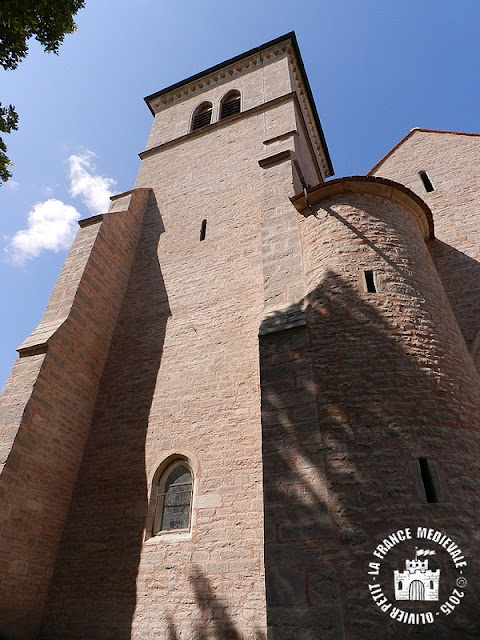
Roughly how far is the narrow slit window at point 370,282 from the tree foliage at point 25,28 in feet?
20.3

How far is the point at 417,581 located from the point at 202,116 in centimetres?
1536

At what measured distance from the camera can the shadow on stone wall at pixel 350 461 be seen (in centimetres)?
374

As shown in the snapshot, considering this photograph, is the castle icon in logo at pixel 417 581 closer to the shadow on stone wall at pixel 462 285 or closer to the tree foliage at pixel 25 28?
the shadow on stone wall at pixel 462 285

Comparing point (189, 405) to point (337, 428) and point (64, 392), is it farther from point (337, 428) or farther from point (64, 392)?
point (337, 428)

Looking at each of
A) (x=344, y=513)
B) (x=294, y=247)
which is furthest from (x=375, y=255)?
(x=344, y=513)

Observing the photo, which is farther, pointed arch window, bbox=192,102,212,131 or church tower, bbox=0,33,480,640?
pointed arch window, bbox=192,102,212,131

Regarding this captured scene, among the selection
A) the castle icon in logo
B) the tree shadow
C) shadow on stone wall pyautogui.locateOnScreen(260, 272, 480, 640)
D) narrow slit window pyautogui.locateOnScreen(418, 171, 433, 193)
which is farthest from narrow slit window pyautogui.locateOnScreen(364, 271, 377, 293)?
narrow slit window pyautogui.locateOnScreen(418, 171, 433, 193)

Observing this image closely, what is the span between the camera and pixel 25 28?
20.5ft

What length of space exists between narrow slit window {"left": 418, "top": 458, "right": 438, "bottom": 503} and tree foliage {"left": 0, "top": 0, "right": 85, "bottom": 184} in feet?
25.0

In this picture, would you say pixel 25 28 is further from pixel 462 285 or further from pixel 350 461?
pixel 462 285

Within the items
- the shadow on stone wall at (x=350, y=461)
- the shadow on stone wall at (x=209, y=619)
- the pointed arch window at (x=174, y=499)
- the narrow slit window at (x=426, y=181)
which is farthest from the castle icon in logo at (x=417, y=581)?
the narrow slit window at (x=426, y=181)

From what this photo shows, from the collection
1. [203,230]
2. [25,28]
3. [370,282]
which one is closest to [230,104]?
[203,230]

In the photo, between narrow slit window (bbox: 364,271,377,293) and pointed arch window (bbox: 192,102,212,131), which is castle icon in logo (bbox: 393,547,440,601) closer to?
narrow slit window (bbox: 364,271,377,293)

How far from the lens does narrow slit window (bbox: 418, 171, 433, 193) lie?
10.0 metres
